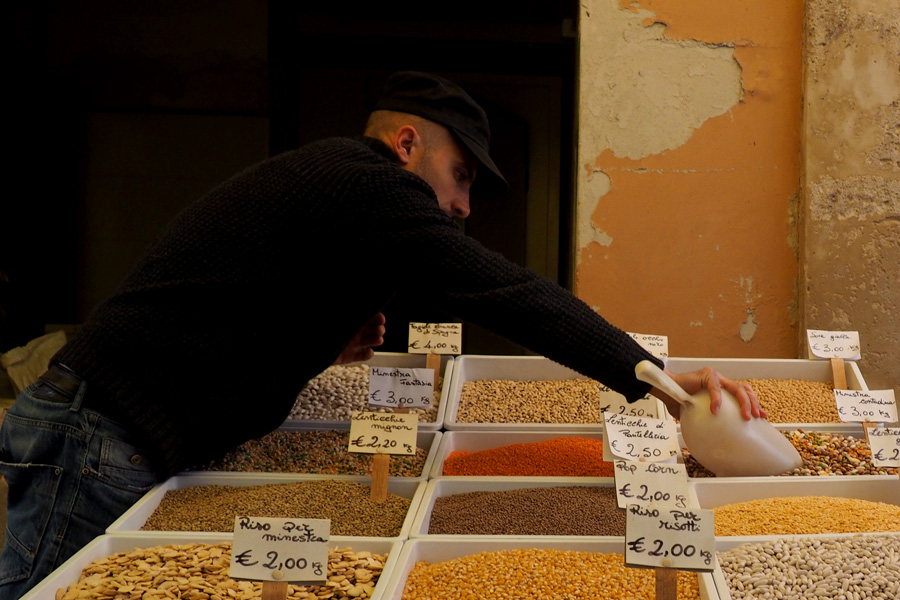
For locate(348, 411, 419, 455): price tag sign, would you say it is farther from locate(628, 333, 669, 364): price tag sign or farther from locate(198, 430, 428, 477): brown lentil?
locate(628, 333, 669, 364): price tag sign

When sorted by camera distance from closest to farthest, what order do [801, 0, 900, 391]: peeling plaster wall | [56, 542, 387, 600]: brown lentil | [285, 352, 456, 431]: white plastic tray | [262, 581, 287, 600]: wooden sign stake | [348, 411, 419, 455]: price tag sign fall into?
1. [262, 581, 287, 600]: wooden sign stake
2. [56, 542, 387, 600]: brown lentil
3. [348, 411, 419, 455]: price tag sign
4. [285, 352, 456, 431]: white plastic tray
5. [801, 0, 900, 391]: peeling plaster wall

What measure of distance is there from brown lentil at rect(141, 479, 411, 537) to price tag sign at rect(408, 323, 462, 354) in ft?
2.47

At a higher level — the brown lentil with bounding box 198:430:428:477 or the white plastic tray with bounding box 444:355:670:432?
the white plastic tray with bounding box 444:355:670:432

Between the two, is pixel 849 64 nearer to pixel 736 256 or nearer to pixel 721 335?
pixel 736 256

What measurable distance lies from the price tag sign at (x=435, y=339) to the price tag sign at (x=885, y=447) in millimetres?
1124

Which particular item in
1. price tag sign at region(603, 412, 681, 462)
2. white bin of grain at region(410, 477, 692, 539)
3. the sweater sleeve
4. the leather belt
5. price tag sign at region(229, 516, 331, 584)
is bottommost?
white bin of grain at region(410, 477, 692, 539)

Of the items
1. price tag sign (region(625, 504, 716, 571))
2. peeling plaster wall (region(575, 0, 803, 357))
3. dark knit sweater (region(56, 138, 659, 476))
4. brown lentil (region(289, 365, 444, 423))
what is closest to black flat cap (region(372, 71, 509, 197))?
dark knit sweater (region(56, 138, 659, 476))

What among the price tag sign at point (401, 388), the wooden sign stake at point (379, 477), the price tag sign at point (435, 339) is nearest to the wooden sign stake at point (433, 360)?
the price tag sign at point (435, 339)

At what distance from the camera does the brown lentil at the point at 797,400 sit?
2.00m

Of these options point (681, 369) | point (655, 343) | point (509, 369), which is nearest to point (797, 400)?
point (681, 369)

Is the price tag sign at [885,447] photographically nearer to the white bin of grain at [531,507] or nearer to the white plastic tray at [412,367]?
the white bin of grain at [531,507]

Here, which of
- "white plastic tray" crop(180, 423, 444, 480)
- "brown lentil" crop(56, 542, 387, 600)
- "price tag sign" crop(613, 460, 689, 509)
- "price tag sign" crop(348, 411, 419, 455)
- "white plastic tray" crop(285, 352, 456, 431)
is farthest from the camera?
"white plastic tray" crop(285, 352, 456, 431)

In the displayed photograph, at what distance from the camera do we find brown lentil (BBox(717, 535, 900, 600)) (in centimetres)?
114

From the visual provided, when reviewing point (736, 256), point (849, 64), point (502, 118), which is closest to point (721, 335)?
point (736, 256)
